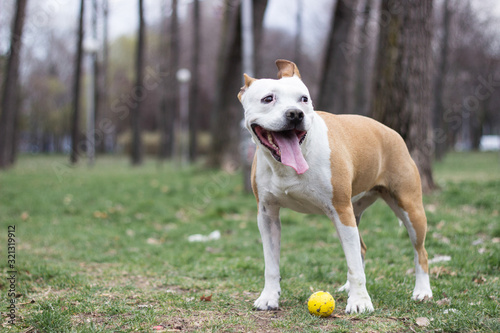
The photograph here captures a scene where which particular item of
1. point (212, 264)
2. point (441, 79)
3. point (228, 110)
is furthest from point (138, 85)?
point (212, 264)

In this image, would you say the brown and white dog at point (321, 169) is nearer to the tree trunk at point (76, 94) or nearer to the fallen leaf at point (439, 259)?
the fallen leaf at point (439, 259)

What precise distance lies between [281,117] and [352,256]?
3.82 ft

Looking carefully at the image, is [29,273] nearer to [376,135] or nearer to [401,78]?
[376,135]

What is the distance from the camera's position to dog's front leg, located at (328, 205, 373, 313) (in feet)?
11.7

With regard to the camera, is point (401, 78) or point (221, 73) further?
point (221, 73)

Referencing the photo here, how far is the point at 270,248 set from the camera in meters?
3.91

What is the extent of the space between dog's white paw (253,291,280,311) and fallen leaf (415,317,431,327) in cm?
102

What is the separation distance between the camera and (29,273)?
4.82 meters

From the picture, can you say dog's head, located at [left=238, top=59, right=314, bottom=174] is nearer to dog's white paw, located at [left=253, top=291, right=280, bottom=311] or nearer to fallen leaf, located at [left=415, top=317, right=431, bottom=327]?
dog's white paw, located at [left=253, top=291, right=280, bottom=311]

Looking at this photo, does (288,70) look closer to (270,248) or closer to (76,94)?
(270,248)

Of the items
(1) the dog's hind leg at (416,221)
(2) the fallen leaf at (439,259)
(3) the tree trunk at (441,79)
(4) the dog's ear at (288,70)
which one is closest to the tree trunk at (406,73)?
(2) the fallen leaf at (439,259)

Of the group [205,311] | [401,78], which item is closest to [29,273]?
[205,311]

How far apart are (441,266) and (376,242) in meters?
1.32

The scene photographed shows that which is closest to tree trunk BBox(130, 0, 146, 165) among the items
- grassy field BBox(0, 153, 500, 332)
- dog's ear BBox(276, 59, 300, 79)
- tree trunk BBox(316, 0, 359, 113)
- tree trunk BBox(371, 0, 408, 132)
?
tree trunk BBox(316, 0, 359, 113)
